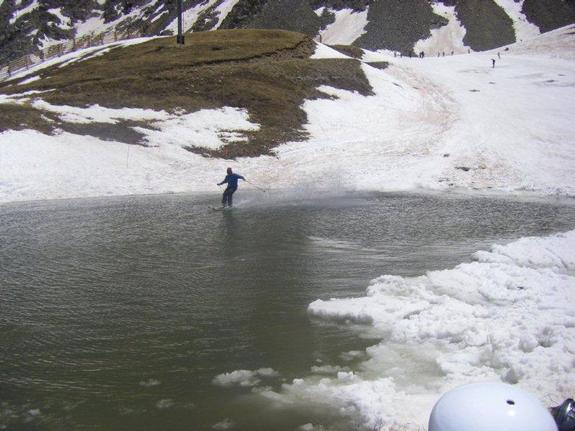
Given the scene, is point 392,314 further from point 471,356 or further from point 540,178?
point 540,178

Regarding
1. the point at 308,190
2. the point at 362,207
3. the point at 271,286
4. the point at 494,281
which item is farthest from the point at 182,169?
the point at 494,281

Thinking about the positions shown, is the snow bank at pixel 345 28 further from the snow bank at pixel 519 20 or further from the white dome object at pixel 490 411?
the white dome object at pixel 490 411

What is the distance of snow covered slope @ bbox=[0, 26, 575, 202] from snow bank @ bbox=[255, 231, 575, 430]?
16.8 m

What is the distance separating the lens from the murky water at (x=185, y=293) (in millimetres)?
6406

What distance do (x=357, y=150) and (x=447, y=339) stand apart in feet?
89.5

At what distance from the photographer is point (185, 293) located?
33.9 feet

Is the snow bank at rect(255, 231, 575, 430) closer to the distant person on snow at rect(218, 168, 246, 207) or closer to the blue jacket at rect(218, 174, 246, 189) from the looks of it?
the distant person on snow at rect(218, 168, 246, 207)

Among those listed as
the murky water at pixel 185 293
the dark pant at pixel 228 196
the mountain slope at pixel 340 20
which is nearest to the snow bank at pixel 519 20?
the mountain slope at pixel 340 20

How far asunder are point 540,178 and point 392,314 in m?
21.8

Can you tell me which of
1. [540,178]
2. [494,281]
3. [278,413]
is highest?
[540,178]

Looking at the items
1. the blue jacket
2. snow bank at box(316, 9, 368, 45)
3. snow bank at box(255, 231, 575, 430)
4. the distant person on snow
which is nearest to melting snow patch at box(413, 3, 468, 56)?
snow bank at box(316, 9, 368, 45)

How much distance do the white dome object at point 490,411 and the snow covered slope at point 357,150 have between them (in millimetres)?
22716

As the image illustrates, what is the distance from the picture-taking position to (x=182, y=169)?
30.0 m

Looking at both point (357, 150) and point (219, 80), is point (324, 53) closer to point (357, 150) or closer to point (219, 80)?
point (219, 80)
